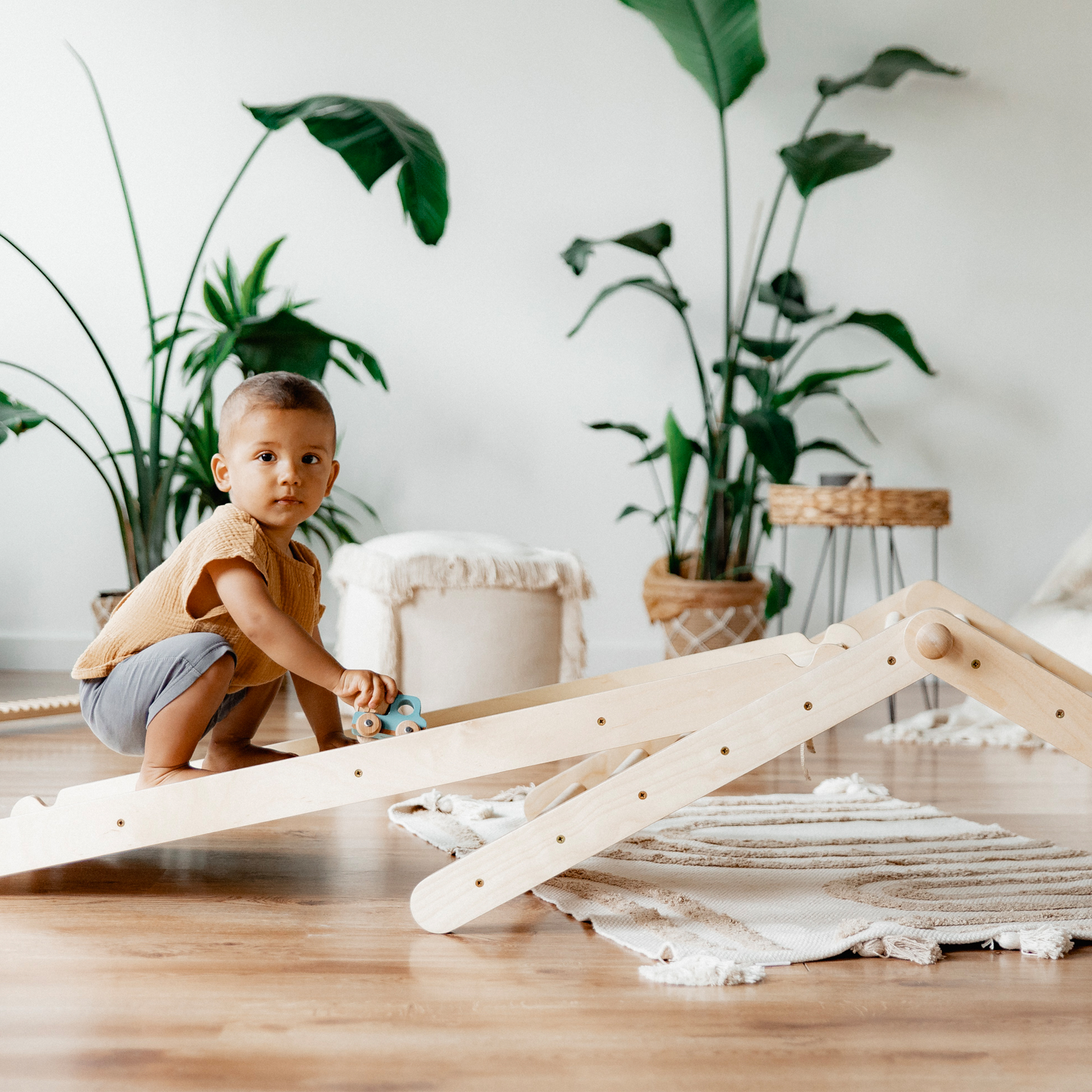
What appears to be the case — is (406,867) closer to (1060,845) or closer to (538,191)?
(1060,845)

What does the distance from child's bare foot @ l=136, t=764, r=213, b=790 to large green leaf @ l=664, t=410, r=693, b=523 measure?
1.55 m

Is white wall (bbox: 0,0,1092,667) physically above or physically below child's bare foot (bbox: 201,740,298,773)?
above

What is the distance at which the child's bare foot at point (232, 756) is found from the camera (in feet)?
4.09

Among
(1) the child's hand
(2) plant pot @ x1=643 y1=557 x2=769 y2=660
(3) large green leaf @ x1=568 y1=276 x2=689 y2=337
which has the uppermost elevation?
(3) large green leaf @ x1=568 y1=276 x2=689 y2=337

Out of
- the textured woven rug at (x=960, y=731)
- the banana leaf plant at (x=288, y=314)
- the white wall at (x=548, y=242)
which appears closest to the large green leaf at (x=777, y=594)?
the textured woven rug at (x=960, y=731)

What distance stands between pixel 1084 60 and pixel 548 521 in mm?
1869

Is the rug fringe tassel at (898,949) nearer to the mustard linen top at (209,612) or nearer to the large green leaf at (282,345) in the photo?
the mustard linen top at (209,612)

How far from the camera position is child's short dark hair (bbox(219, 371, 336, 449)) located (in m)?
1.12

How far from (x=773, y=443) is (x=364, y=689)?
146cm

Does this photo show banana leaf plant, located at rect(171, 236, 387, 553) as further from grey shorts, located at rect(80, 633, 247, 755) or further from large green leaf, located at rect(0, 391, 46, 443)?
grey shorts, located at rect(80, 633, 247, 755)

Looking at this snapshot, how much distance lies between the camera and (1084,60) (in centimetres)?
293

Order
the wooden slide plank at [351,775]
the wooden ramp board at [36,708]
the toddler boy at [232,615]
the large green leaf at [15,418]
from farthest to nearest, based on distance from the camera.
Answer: the large green leaf at [15,418]
the wooden ramp board at [36,708]
the toddler boy at [232,615]
the wooden slide plank at [351,775]

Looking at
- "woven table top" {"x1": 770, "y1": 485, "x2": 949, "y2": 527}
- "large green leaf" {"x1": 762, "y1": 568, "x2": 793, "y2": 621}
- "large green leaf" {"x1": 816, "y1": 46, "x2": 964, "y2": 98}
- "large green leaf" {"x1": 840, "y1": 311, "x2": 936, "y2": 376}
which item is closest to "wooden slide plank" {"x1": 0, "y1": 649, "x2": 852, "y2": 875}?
"woven table top" {"x1": 770, "y1": 485, "x2": 949, "y2": 527}

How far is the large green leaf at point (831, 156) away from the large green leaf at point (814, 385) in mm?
406
